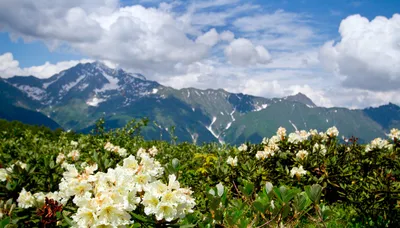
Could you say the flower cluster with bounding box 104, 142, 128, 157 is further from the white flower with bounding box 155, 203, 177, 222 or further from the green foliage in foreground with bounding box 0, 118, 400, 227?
the white flower with bounding box 155, 203, 177, 222

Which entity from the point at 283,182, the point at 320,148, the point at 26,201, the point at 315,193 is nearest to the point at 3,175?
the point at 26,201

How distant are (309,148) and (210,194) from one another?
186 inches

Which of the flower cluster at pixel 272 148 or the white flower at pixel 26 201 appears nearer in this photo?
the white flower at pixel 26 201

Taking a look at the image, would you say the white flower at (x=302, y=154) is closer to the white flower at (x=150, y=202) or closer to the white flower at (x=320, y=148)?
the white flower at (x=320, y=148)

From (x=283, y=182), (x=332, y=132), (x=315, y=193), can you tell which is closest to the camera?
(x=315, y=193)

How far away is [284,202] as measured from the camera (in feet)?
9.04

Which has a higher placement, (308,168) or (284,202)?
(284,202)

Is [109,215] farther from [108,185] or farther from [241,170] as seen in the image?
[241,170]

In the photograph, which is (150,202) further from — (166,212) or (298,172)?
(298,172)

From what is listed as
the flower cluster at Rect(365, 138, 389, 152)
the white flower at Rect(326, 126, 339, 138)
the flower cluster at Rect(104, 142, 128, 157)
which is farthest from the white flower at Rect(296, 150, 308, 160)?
the flower cluster at Rect(104, 142, 128, 157)

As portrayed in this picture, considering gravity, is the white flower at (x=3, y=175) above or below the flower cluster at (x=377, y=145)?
above

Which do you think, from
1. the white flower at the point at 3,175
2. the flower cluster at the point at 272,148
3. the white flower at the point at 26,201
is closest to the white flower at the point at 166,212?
the white flower at the point at 26,201

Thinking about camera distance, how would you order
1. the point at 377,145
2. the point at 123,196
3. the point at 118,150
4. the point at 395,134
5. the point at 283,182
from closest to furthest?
the point at 123,196 → the point at 283,182 → the point at 118,150 → the point at 377,145 → the point at 395,134

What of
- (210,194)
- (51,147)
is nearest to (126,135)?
(51,147)
